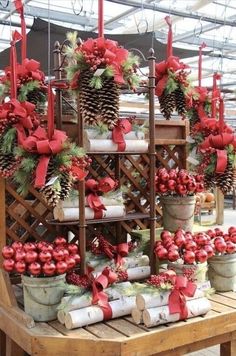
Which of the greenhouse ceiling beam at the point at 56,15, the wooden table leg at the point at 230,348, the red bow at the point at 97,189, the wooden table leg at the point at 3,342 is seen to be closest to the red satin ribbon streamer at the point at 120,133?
the red bow at the point at 97,189

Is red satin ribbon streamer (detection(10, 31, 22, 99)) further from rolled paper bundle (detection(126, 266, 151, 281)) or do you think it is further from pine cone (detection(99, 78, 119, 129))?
rolled paper bundle (detection(126, 266, 151, 281))

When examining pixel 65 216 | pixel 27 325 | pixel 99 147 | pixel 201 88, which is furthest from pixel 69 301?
pixel 201 88

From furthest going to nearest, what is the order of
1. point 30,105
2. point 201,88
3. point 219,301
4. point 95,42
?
point 201,88, point 219,301, point 30,105, point 95,42

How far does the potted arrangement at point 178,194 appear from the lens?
221 centimetres

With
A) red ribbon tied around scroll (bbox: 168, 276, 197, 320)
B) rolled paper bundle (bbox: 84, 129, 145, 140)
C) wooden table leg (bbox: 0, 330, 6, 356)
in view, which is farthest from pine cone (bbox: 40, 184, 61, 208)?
wooden table leg (bbox: 0, 330, 6, 356)

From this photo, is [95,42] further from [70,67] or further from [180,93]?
[180,93]

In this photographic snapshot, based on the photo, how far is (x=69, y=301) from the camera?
1.79 m

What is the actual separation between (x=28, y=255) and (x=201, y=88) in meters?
1.20

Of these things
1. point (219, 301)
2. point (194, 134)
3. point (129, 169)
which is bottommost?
point (219, 301)

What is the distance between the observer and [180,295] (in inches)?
72.5

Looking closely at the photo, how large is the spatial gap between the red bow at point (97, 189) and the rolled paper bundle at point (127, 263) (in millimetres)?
238

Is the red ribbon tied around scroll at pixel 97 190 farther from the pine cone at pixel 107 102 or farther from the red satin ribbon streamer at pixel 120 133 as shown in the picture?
the pine cone at pixel 107 102

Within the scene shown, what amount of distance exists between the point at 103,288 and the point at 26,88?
35.4 inches

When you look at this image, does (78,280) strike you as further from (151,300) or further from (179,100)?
(179,100)
